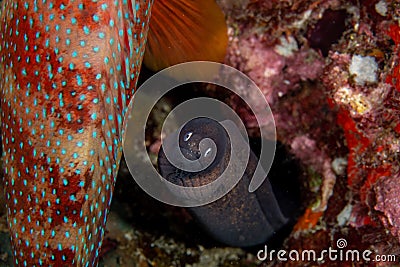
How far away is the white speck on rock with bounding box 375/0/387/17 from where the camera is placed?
105 inches

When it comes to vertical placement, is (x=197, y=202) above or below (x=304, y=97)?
below

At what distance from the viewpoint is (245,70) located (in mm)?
3193

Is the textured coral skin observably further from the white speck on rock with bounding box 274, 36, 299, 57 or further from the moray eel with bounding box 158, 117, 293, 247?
the white speck on rock with bounding box 274, 36, 299, 57

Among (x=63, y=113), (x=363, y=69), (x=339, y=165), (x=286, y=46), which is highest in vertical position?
(x=286, y=46)

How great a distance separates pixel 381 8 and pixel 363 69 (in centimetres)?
41

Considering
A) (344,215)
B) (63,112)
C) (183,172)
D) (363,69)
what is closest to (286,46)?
(363,69)

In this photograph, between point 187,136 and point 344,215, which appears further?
point 344,215

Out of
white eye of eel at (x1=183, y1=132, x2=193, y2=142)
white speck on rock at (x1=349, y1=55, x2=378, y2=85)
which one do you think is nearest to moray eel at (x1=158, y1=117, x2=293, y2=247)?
white eye of eel at (x1=183, y1=132, x2=193, y2=142)

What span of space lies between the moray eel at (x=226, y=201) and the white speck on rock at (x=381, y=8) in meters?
1.26

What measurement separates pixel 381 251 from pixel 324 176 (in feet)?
2.41

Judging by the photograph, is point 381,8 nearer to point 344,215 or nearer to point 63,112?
point 344,215

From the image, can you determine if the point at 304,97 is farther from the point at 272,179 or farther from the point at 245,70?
the point at 272,179

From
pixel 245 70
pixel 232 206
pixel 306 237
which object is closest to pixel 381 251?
pixel 306 237

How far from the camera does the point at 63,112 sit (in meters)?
1.84
